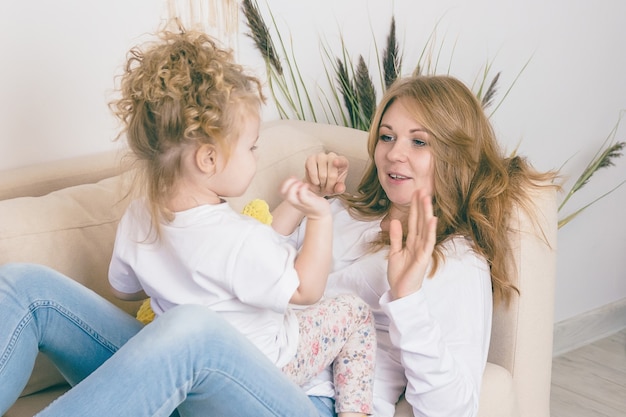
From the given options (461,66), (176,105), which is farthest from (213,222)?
(461,66)

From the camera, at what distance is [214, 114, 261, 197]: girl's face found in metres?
1.40

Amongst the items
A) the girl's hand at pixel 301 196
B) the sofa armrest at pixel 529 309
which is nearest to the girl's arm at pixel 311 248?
the girl's hand at pixel 301 196

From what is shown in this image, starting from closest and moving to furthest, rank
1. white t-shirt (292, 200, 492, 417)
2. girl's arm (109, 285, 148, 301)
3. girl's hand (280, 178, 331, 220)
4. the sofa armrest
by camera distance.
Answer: girl's hand (280, 178, 331, 220) < white t-shirt (292, 200, 492, 417) < girl's arm (109, 285, 148, 301) < the sofa armrest

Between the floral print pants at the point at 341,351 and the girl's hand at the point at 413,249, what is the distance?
0.10 m

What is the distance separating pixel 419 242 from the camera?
1469 mm

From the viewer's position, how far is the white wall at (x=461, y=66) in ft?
6.57

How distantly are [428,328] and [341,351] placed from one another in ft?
0.54

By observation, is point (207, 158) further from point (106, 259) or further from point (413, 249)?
point (106, 259)

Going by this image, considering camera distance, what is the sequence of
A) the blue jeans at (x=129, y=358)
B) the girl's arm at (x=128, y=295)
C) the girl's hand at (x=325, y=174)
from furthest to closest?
1. the girl's hand at (x=325, y=174)
2. the girl's arm at (x=128, y=295)
3. the blue jeans at (x=129, y=358)

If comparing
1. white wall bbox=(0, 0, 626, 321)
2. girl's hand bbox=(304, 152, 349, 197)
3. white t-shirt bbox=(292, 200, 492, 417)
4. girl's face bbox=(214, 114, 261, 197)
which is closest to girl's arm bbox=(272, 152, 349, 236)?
girl's hand bbox=(304, 152, 349, 197)

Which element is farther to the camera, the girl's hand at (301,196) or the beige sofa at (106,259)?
the beige sofa at (106,259)

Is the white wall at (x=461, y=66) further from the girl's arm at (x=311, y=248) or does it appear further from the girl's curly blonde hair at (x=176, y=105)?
the girl's arm at (x=311, y=248)

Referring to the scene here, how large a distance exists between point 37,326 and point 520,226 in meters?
0.96

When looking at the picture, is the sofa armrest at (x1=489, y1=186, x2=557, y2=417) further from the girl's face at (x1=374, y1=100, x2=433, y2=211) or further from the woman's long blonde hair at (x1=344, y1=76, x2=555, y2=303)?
the girl's face at (x1=374, y1=100, x2=433, y2=211)
